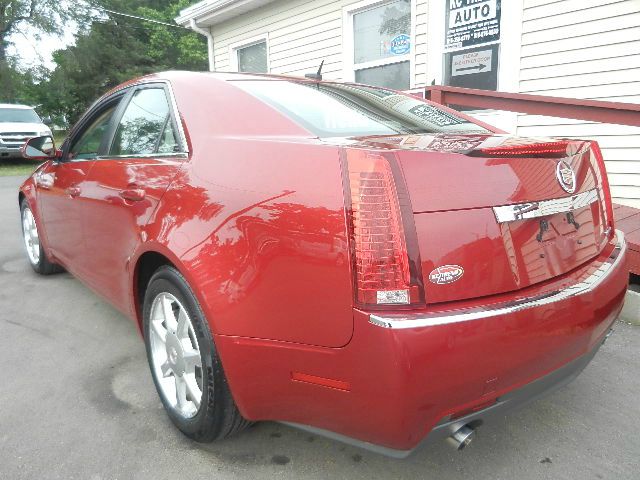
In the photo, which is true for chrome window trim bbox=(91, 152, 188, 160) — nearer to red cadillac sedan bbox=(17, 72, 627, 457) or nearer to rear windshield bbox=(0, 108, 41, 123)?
red cadillac sedan bbox=(17, 72, 627, 457)

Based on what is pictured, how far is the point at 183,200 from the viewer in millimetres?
1926

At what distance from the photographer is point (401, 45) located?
685cm

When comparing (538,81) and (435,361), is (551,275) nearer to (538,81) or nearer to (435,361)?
(435,361)

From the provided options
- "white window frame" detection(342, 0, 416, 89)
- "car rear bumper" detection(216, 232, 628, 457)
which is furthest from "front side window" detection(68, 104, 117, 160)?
"white window frame" detection(342, 0, 416, 89)

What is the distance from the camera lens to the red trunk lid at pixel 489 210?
1412mm

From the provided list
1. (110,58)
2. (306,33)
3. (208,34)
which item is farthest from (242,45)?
(110,58)

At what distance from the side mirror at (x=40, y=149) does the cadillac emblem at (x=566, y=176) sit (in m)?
3.33

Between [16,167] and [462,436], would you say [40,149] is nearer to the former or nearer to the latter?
[462,436]

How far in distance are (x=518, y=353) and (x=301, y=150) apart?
928 millimetres

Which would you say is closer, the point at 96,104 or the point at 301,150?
the point at 301,150

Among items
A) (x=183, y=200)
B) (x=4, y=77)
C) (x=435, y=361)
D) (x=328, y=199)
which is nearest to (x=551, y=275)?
(x=435, y=361)

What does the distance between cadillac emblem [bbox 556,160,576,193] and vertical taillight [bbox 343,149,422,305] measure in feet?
2.14

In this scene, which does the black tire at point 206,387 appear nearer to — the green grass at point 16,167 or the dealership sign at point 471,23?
the dealership sign at point 471,23

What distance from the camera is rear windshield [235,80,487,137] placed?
195cm
